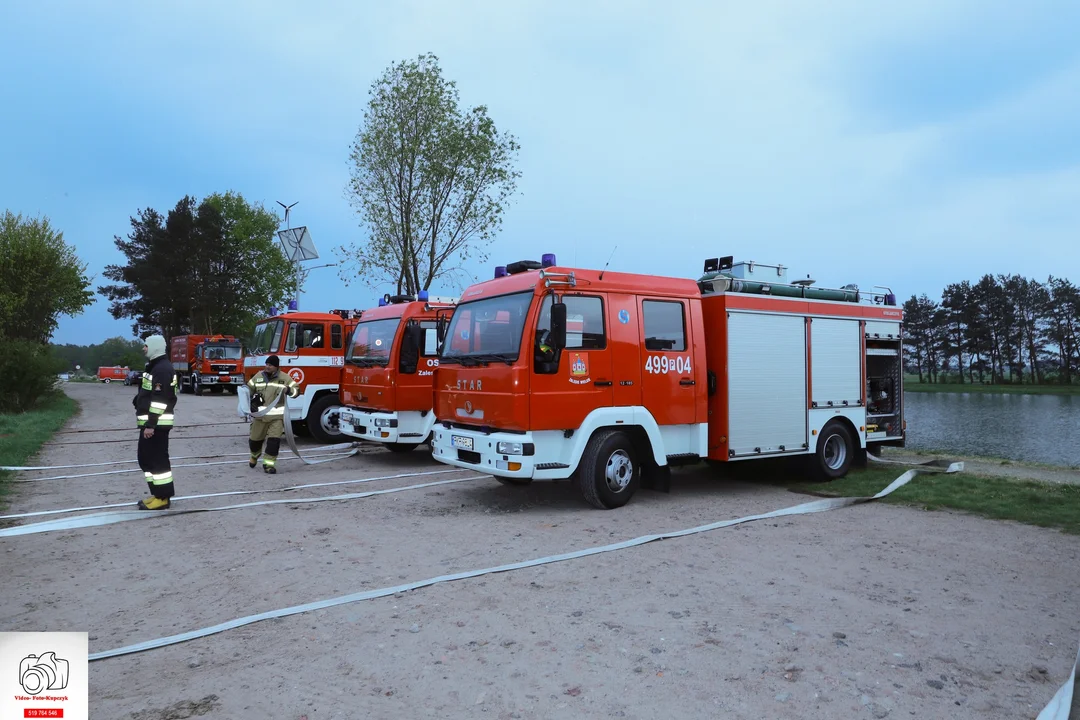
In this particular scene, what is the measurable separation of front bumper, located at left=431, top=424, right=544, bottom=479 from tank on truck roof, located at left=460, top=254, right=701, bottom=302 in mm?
1595

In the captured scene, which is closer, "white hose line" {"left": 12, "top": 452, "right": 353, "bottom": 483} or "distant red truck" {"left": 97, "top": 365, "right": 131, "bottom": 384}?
"white hose line" {"left": 12, "top": 452, "right": 353, "bottom": 483}

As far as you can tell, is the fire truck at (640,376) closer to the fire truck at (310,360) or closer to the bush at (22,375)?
the fire truck at (310,360)

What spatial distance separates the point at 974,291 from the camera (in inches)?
2344

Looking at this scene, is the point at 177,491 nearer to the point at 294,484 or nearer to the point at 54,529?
the point at 294,484

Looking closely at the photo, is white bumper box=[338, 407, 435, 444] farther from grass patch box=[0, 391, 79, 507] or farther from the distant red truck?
the distant red truck

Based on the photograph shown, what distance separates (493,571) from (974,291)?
217ft

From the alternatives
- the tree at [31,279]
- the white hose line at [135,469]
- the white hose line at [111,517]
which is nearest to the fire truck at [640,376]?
the white hose line at [111,517]

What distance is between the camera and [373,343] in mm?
11734

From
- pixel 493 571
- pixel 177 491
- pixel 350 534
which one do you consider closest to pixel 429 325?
pixel 177 491

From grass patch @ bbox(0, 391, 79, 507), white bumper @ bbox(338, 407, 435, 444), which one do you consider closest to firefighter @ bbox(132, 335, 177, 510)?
grass patch @ bbox(0, 391, 79, 507)

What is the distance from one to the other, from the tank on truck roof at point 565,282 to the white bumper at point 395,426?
301cm

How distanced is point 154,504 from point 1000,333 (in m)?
65.3

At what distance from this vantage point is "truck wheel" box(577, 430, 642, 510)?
25.1 feet

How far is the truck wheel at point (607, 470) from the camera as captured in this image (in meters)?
7.64
